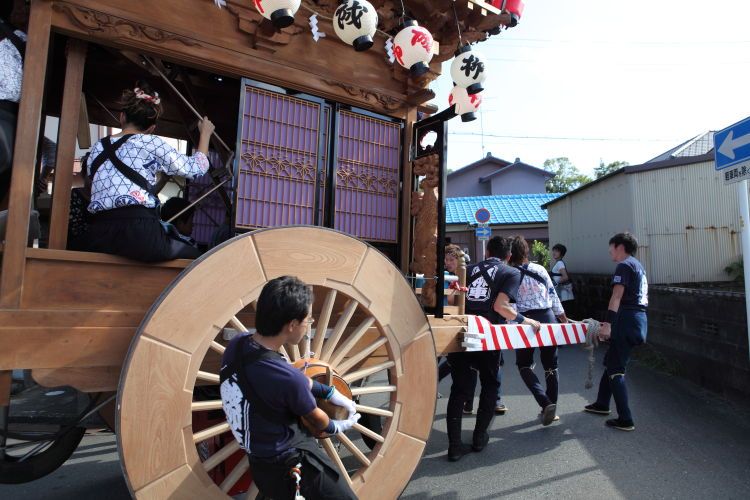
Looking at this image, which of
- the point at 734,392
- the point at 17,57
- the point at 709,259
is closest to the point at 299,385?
the point at 17,57

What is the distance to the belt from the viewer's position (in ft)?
7.65

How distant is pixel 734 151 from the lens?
4.23 meters

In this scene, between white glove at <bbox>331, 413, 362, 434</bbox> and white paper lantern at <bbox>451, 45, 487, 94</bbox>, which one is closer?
white glove at <bbox>331, 413, 362, 434</bbox>

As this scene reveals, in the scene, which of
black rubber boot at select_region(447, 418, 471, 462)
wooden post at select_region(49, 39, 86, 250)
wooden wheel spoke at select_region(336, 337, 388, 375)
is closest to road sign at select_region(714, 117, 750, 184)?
black rubber boot at select_region(447, 418, 471, 462)

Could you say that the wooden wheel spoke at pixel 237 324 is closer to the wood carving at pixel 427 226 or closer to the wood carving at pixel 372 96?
the wood carving at pixel 427 226

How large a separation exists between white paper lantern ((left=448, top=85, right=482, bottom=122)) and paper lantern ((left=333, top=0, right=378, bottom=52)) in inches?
38.9

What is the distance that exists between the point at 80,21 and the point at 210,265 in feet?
5.21

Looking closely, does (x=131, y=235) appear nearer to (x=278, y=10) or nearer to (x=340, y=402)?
(x=340, y=402)

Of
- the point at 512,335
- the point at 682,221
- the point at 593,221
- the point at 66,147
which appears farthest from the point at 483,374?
the point at 593,221

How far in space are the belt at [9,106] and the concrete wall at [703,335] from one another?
721cm

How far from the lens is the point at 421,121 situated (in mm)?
3740

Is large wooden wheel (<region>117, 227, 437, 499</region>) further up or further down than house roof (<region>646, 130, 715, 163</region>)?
further down

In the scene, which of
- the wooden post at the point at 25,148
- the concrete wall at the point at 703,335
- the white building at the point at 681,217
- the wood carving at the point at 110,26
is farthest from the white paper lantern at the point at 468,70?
the white building at the point at 681,217

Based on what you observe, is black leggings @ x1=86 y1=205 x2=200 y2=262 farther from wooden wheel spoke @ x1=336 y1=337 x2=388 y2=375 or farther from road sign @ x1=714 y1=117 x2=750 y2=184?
road sign @ x1=714 y1=117 x2=750 y2=184
